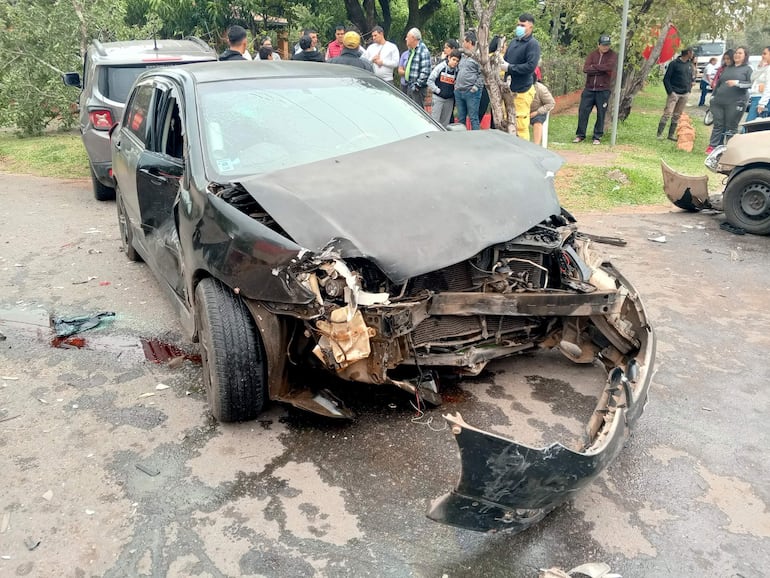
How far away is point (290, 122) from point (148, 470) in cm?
219

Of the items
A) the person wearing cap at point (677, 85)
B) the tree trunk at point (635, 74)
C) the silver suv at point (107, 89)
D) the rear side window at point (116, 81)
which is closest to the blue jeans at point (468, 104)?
the silver suv at point (107, 89)

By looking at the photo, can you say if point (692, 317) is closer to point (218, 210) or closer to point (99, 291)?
point (218, 210)

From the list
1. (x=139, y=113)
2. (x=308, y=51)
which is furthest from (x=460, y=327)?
(x=308, y=51)

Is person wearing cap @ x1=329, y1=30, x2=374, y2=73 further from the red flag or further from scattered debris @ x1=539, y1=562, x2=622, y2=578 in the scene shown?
the red flag

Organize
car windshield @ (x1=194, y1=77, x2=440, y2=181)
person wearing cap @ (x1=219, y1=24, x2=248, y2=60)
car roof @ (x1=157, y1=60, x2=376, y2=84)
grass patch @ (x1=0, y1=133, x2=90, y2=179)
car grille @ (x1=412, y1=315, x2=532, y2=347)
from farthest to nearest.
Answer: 1. grass patch @ (x1=0, y1=133, x2=90, y2=179)
2. person wearing cap @ (x1=219, y1=24, x2=248, y2=60)
3. car roof @ (x1=157, y1=60, x2=376, y2=84)
4. car windshield @ (x1=194, y1=77, x2=440, y2=181)
5. car grille @ (x1=412, y1=315, x2=532, y2=347)

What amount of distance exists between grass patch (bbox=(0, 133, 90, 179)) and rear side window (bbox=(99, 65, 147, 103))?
2771mm

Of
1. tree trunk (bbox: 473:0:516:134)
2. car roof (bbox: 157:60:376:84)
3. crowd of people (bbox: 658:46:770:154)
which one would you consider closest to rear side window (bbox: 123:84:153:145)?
car roof (bbox: 157:60:376:84)

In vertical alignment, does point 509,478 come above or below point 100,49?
below

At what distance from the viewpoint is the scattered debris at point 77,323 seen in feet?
15.5

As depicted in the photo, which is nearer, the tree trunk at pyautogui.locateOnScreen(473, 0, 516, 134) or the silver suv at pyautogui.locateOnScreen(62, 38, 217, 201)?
the silver suv at pyautogui.locateOnScreen(62, 38, 217, 201)

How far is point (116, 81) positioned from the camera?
781cm

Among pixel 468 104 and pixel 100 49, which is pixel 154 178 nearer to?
pixel 100 49

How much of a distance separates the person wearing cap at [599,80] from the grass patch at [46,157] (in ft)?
29.3

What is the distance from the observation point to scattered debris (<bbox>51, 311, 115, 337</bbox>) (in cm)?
473
